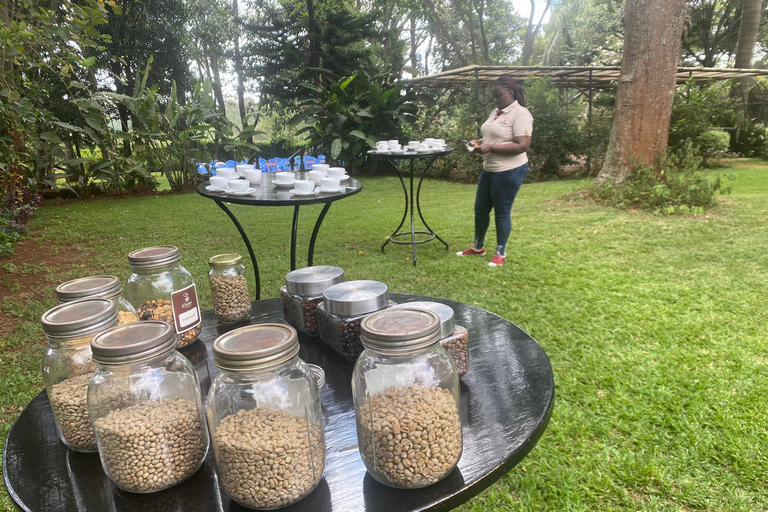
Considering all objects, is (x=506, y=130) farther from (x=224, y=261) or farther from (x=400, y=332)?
(x=400, y=332)

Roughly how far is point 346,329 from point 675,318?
293 cm

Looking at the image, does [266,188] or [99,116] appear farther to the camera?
[99,116]

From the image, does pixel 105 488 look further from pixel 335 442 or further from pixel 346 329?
pixel 346 329

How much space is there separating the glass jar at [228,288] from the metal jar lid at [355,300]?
1.45 ft

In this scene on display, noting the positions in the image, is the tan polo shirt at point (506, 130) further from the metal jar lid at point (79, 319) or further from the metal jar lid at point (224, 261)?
the metal jar lid at point (79, 319)

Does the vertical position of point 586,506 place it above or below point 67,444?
below

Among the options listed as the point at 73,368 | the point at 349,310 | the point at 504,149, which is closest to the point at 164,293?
the point at 73,368

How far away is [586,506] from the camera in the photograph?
1784 mm

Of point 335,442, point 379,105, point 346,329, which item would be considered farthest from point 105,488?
point 379,105

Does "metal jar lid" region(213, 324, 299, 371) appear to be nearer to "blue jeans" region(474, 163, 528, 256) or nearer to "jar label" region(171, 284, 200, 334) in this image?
"jar label" region(171, 284, 200, 334)

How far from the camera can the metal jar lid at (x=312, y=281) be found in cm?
141

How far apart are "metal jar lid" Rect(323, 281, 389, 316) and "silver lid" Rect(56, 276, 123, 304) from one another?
52 centimetres

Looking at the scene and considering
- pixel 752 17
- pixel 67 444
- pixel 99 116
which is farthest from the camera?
pixel 752 17

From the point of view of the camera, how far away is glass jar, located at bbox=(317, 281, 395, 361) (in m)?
1.21
